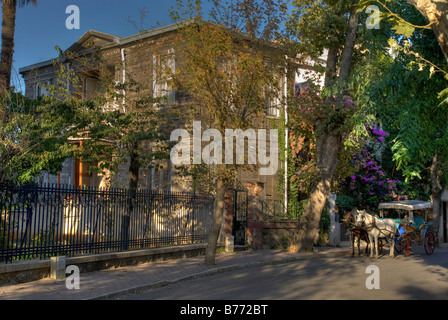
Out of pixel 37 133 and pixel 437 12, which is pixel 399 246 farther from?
pixel 37 133

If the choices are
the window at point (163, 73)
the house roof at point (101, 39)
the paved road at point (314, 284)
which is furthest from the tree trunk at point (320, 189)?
the house roof at point (101, 39)

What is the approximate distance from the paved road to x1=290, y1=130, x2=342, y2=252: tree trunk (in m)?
3.42

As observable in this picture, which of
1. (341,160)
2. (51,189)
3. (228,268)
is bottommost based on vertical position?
(228,268)

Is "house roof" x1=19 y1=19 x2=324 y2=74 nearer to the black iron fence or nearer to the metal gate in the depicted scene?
the metal gate

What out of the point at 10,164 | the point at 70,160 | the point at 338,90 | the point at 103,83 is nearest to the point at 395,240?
the point at 338,90

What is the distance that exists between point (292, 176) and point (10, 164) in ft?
46.7

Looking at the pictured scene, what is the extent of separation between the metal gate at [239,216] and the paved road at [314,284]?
4.21 m

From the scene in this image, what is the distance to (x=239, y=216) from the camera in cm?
1909

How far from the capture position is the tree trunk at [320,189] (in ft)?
59.3

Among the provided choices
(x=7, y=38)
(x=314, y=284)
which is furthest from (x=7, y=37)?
(x=314, y=284)

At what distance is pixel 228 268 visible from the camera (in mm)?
13594

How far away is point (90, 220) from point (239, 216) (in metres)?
7.90

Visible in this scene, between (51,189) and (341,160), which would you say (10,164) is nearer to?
(51,189)

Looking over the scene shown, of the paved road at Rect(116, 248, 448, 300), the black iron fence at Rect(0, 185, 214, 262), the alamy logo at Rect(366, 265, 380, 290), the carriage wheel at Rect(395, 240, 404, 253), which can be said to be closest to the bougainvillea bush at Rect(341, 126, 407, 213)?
the carriage wheel at Rect(395, 240, 404, 253)
